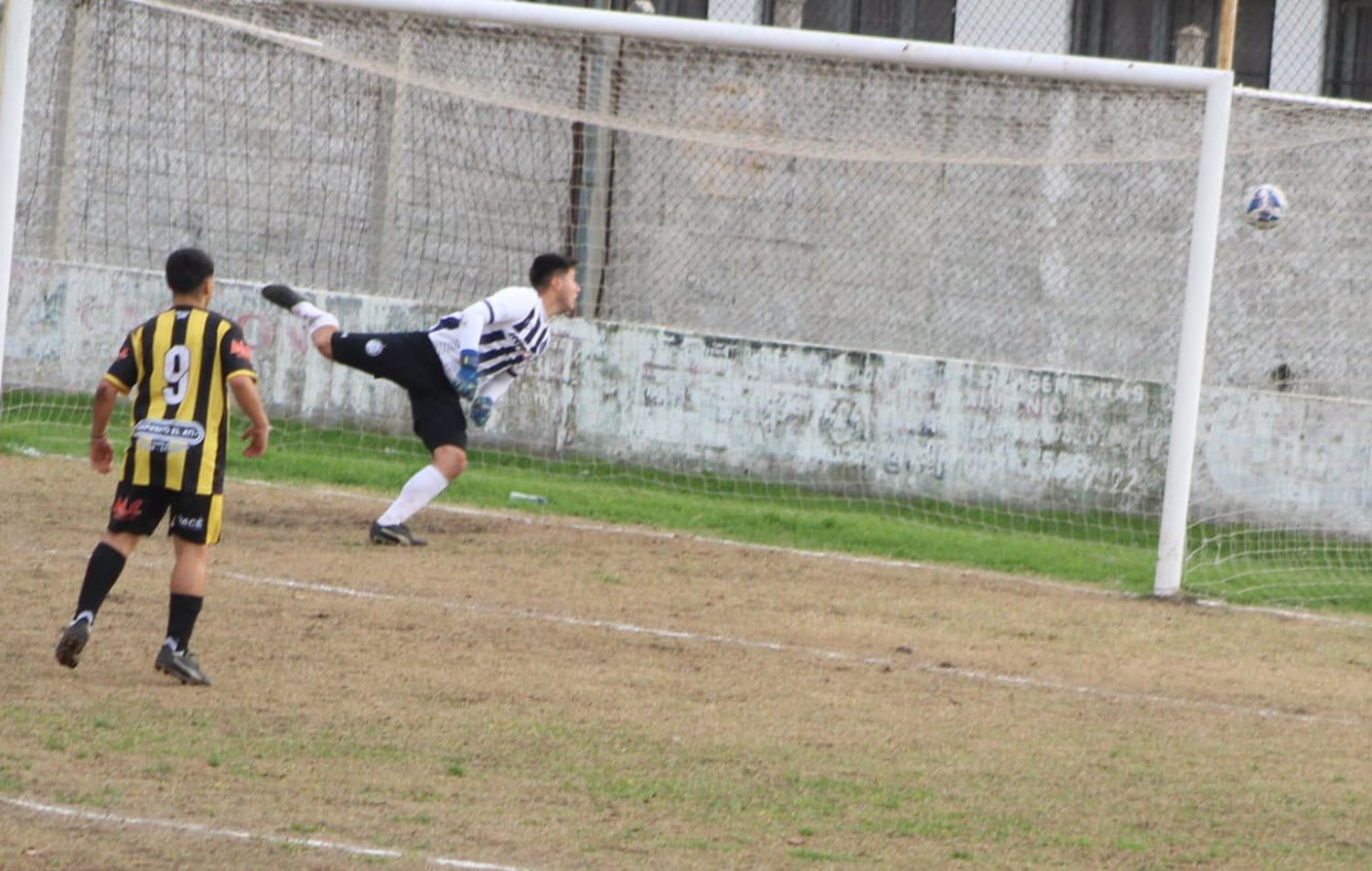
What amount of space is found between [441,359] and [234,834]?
6257mm

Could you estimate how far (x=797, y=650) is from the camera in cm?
915

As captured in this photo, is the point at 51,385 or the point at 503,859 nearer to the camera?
the point at 503,859

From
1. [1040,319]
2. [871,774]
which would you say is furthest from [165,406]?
[1040,319]

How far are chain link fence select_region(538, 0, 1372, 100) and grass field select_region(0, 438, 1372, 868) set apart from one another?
11997 millimetres

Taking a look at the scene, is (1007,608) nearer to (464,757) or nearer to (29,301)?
(464,757)

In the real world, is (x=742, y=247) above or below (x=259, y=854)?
above

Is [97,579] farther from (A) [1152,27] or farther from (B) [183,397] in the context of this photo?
(A) [1152,27]

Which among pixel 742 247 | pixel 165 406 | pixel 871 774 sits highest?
pixel 742 247

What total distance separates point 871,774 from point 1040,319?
8.73m

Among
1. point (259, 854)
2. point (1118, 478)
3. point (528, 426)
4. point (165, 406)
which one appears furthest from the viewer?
point (528, 426)

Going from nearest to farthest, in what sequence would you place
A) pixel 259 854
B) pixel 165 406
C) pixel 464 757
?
pixel 259 854 → pixel 464 757 → pixel 165 406

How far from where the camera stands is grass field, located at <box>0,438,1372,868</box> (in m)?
5.75

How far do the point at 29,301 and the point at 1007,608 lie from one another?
7950mm

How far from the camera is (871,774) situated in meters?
6.74
